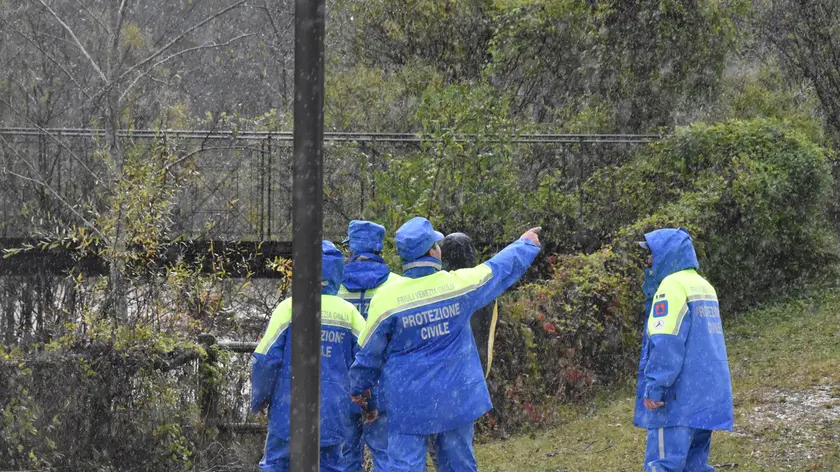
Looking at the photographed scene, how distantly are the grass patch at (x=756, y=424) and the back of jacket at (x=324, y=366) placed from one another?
304cm

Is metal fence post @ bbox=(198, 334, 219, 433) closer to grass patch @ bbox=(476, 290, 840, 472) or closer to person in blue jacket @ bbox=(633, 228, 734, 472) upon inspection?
grass patch @ bbox=(476, 290, 840, 472)

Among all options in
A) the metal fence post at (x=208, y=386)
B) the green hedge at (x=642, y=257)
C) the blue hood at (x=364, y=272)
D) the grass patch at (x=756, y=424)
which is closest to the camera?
the blue hood at (x=364, y=272)

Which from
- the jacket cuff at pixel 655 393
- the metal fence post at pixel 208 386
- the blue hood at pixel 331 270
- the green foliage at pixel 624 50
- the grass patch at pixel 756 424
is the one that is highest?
the green foliage at pixel 624 50

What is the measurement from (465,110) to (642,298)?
3155mm

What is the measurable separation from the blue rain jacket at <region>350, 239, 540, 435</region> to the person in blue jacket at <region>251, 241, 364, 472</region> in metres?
0.36

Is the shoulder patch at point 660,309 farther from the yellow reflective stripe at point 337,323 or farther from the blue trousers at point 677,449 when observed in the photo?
the yellow reflective stripe at point 337,323

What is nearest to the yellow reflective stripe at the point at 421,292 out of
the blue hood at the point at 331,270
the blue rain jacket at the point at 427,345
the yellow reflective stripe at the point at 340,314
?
the blue rain jacket at the point at 427,345

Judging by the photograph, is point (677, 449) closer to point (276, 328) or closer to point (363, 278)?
point (363, 278)

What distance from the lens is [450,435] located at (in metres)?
5.82

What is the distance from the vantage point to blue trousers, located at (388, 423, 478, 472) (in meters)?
5.77

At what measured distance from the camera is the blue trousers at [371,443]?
20.5ft

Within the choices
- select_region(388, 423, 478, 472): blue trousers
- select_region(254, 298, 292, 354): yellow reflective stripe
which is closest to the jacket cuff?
select_region(388, 423, 478, 472): blue trousers

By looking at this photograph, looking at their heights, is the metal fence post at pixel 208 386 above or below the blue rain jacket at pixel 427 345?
below

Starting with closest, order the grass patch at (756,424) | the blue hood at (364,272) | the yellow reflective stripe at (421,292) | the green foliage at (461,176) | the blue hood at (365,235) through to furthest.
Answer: the yellow reflective stripe at (421,292)
the blue hood at (365,235)
the blue hood at (364,272)
the grass patch at (756,424)
the green foliage at (461,176)
